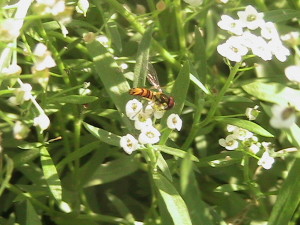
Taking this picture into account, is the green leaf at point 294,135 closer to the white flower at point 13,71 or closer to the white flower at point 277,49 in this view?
the white flower at point 277,49

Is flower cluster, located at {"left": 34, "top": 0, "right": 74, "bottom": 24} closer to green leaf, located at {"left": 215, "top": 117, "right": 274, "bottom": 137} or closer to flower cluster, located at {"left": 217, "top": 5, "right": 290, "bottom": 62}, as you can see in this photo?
flower cluster, located at {"left": 217, "top": 5, "right": 290, "bottom": 62}

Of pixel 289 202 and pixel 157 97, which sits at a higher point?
pixel 157 97

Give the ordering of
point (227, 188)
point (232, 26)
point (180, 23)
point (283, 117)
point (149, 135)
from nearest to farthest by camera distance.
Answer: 1. point (283, 117)
2. point (149, 135)
3. point (232, 26)
4. point (227, 188)
5. point (180, 23)

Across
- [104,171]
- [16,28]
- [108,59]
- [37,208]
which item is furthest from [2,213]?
[16,28]

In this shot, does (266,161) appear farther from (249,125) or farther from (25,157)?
(25,157)

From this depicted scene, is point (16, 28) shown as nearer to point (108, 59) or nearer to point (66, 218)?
point (108, 59)

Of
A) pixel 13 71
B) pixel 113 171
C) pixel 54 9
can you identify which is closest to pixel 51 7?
pixel 54 9

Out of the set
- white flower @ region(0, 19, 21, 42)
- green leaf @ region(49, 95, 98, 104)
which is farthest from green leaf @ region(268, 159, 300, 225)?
white flower @ region(0, 19, 21, 42)

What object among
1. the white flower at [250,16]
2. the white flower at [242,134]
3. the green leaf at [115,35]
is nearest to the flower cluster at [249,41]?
the white flower at [250,16]
